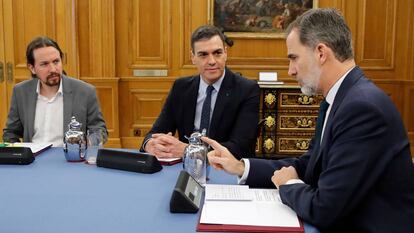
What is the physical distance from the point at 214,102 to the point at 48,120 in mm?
1146

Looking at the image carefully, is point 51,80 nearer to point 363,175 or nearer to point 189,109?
point 189,109

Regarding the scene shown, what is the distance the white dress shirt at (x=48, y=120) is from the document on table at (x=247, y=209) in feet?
5.40

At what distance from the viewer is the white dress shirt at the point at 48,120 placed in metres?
3.10

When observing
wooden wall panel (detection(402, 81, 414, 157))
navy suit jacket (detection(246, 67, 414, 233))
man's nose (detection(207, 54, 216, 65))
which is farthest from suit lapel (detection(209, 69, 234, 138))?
wooden wall panel (detection(402, 81, 414, 157))

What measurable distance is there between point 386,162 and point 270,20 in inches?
181

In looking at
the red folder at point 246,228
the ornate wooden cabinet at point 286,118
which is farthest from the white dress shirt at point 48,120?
the ornate wooden cabinet at point 286,118

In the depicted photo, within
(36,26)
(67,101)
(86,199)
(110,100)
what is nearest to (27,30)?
(36,26)

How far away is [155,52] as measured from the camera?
19.6 ft

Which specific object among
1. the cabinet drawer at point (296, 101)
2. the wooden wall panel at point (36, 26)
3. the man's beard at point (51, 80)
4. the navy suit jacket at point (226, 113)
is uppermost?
the wooden wall panel at point (36, 26)

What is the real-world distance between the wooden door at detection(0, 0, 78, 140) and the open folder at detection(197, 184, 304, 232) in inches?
177

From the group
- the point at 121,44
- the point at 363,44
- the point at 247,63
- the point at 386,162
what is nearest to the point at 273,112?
the point at 247,63

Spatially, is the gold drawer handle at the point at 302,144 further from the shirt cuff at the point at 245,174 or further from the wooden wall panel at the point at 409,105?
the shirt cuff at the point at 245,174

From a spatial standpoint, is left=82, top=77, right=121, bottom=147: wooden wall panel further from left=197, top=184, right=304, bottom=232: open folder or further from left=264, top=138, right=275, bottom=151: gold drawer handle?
left=197, top=184, right=304, bottom=232: open folder

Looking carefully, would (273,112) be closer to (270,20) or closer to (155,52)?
(270,20)
